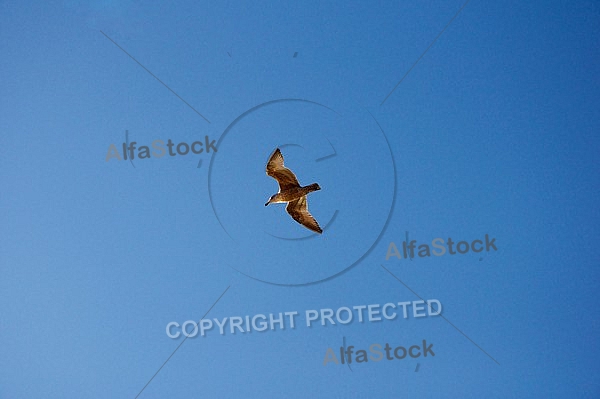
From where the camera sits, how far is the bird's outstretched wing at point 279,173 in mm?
2533

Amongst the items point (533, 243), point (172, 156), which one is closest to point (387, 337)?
point (533, 243)

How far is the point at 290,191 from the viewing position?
2.53 meters

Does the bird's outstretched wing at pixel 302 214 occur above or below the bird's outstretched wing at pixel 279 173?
below

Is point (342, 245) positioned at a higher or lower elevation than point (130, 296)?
higher

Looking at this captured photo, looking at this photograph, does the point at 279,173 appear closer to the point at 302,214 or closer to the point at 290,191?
the point at 290,191

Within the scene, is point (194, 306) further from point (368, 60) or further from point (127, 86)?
point (368, 60)

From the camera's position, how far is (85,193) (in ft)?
8.82

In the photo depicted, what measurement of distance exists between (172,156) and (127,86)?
14.5 inches

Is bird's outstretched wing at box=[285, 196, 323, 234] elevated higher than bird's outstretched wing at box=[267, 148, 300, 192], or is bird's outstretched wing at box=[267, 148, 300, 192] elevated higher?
bird's outstretched wing at box=[267, 148, 300, 192]

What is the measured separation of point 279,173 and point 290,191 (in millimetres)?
90

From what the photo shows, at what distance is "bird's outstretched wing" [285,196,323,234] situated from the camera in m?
2.55

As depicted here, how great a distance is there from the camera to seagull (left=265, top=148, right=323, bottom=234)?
8.29ft

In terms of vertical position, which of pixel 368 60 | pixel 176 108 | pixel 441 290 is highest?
pixel 368 60

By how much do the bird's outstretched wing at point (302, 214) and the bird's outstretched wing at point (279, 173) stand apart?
71mm
